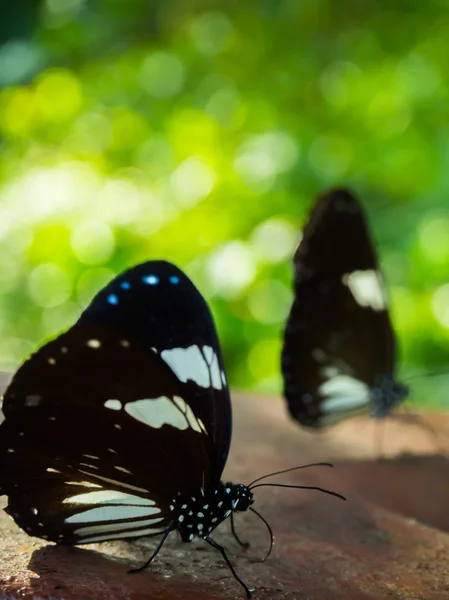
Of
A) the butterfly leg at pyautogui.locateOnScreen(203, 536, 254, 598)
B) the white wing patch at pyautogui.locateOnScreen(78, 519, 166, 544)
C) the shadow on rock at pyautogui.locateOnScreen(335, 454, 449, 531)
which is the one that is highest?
the white wing patch at pyautogui.locateOnScreen(78, 519, 166, 544)

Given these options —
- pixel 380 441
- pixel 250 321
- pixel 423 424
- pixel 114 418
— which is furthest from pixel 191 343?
pixel 250 321

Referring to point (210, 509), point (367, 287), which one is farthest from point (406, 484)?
point (210, 509)

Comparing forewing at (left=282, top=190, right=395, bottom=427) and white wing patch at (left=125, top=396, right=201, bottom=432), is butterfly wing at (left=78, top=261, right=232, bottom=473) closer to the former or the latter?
white wing patch at (left=125, top=396, right=201, bottom=432)

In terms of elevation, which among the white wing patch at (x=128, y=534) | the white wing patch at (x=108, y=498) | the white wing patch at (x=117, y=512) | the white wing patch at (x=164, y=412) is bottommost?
the white wing patch at (x=128, y=534)

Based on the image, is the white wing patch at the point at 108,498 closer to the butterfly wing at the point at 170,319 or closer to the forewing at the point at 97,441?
the forewing at the point at 97,441

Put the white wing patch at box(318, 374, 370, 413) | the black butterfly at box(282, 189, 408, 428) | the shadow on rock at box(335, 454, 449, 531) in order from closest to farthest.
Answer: the shadow on rock at box(335, 454, 449, 531), the black butterfly at box(282, 189, 408, 428), the white wing patch at box(318, 374, 370, 413)

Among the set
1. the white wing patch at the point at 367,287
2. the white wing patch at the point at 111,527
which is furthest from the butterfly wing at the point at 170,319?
the white wing patch at the point at 367,287

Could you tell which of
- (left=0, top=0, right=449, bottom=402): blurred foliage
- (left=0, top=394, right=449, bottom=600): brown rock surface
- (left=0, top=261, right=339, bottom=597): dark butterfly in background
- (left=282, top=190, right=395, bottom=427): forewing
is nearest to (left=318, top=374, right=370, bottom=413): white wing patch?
(left=282, top=190, right=395, bottom=427): forewing
